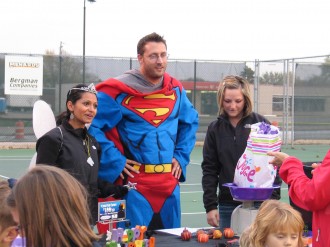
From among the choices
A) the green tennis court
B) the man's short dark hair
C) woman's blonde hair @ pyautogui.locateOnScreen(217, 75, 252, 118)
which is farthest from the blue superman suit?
the green tennis court

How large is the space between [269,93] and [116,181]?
1781cm

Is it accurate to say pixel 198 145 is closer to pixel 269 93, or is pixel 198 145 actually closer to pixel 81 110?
pixel 269 93

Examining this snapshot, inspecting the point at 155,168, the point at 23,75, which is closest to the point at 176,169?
the point at 155,168

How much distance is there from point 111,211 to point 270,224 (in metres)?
1.17

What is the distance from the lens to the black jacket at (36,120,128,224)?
13.4 ft

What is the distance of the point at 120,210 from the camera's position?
13.4 ft

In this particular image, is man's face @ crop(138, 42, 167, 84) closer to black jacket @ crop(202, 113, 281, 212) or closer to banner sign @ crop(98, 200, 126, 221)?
black jacket @ crop(202, 113, 281, 212)

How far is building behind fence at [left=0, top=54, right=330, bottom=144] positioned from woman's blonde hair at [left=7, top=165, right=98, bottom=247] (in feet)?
56.6

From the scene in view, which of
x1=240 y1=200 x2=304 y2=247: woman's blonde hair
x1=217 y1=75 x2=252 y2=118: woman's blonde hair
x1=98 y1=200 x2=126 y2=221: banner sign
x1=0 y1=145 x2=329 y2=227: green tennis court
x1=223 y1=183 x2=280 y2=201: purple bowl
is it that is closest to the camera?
x1=240 y1=200 x2=304 y2=247: woman's blonde hair

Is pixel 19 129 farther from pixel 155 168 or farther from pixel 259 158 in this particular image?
pixel 259 158

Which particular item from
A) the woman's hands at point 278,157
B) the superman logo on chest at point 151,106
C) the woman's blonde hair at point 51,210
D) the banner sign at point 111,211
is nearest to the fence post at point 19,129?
the superman logo on chest at point 151,106

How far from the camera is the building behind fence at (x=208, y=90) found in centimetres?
1961

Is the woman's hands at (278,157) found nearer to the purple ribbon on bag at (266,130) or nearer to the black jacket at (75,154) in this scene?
the purple ribbon on bag at (266,130)

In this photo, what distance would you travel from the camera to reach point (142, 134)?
15.7ft
